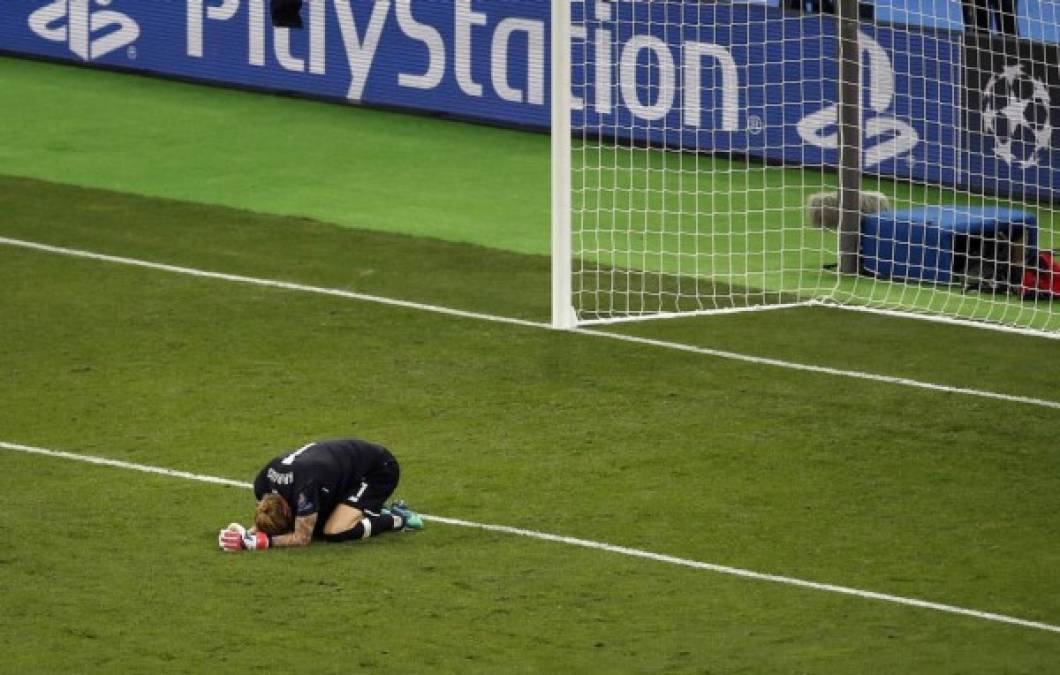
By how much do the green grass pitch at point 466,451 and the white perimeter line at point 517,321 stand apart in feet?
0.33

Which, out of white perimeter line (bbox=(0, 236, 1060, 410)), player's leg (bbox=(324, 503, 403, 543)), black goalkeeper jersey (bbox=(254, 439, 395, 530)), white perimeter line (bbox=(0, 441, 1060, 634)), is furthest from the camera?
white perimeter line (bbox=(0, 236, 1060, 410))

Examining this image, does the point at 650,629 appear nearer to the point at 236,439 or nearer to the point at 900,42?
the point at 236,439

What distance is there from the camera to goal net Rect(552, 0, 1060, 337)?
58.0ft

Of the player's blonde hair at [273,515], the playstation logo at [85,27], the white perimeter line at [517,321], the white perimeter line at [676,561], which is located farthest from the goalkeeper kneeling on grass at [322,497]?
the playstation logo at [85,27]

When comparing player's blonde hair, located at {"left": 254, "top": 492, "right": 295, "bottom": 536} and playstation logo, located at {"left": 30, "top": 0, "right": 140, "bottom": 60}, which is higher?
playstation logo, located at {"left": 30, "top": 0, "right": 140, "bottom": 60}

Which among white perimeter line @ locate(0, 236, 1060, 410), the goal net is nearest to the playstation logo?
the goal net

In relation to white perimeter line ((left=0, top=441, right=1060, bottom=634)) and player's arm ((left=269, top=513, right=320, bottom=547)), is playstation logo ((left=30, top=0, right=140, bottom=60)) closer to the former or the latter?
white perimeter line ((left=0, top=441, right=1060, bottom=634))

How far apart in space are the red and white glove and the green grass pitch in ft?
0.32

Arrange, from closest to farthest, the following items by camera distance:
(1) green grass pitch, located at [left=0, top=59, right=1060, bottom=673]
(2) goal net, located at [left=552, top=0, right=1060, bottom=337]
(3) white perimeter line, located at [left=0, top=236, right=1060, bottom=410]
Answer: (1) green grass pitch, located at [left=0, top=59, right=1060, bottom=673] < (3) white perimeter line, located at [left=0, top=236, right=1060, bottom=410] < (2) goal net, located at [left=552, top=0, right=1060, bottom=337]

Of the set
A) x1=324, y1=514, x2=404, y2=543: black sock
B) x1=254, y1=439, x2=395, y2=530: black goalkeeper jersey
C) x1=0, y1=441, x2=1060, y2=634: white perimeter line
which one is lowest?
x1=0, y1=441, x2=1060, y2=634: white perimeter line

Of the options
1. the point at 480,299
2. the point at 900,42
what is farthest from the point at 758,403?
the point at 900,42

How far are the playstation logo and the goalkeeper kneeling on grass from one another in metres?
13.2

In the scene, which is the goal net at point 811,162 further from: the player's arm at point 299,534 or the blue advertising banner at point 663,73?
the player's arm at point 299,534

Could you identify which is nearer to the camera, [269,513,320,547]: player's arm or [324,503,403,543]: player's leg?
[269,513,320,547]: player's arm
